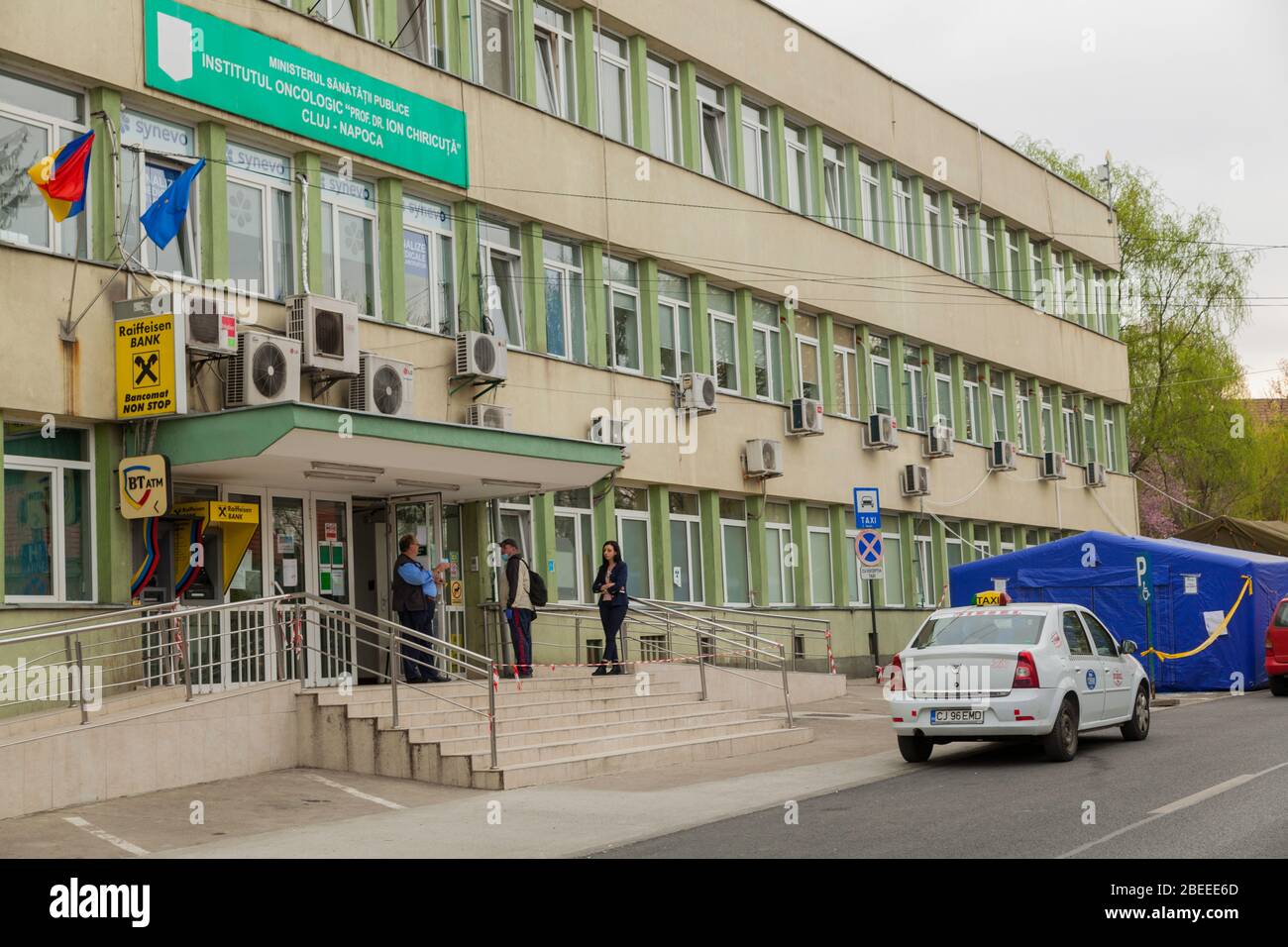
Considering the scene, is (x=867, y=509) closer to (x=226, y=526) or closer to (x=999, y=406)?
(x=226, y=526)

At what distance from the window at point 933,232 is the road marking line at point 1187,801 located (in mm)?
23237

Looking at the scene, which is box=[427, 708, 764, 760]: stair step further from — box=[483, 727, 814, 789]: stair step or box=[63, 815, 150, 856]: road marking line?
box=[63, 815, 150, 856]: road marking line

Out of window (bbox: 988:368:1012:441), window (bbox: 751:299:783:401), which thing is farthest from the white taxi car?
window (bbox: 988:368:1012:441)

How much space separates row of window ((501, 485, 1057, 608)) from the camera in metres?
23.7

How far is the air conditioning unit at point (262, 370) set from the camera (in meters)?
17.1

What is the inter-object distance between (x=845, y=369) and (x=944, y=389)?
5.20 m

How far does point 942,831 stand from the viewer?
1091cm

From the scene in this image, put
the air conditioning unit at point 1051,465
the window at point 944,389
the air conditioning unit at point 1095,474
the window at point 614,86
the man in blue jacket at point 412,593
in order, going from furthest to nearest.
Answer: the air conditioning unit at point 1095,474, the air conditioning unit at point 1051,465, the window at point 944,389, the window at point 614,86, the man in blue jacket at point 412,593

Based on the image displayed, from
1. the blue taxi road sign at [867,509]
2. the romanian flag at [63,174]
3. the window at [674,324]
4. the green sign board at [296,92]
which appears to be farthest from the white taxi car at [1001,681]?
the window at [674,324]

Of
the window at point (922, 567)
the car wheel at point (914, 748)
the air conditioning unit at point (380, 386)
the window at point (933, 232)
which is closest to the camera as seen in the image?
the car wheel at point (914, 748)

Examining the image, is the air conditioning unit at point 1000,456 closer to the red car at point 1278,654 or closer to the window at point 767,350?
the window at point 767,350

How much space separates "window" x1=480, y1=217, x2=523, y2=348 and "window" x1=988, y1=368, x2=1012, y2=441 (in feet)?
63.4
